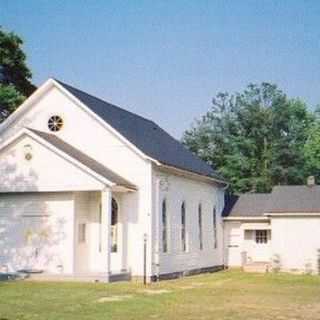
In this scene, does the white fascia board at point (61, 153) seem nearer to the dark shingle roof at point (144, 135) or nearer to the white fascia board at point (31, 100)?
the dark shingle roof at point (144, 135)

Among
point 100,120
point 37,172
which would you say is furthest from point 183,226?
point 37,172

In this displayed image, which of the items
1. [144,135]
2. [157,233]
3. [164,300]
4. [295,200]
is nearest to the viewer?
[164,300]

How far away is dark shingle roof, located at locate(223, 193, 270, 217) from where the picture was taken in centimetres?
4312

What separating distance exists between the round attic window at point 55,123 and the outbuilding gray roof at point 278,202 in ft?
43.9

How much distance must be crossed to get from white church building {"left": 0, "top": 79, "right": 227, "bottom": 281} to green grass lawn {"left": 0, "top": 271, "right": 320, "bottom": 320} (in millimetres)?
2214

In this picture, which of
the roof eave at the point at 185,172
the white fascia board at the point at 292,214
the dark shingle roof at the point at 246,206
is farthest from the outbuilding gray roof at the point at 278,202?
the roof eave at the point at 185,172

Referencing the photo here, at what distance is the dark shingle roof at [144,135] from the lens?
105ft

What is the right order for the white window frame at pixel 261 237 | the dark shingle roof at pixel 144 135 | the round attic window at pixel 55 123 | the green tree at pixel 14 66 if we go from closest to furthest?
the dark shingle roof at pixel 144 135 → the round attic window at pixel 55 123 → the white window frame at pixel 261 237 → the green tree at pixel 14 66

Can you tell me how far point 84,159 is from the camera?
3052cm

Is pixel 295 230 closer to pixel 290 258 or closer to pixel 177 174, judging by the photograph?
pixel 290 258

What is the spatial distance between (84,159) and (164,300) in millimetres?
11012

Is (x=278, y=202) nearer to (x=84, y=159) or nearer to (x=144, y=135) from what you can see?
(x=144, y=135)

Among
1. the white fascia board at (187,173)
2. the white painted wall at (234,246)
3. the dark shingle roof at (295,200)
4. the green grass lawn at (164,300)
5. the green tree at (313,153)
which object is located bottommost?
the green grass lawn at (164,300)

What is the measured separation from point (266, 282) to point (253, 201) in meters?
15.9
